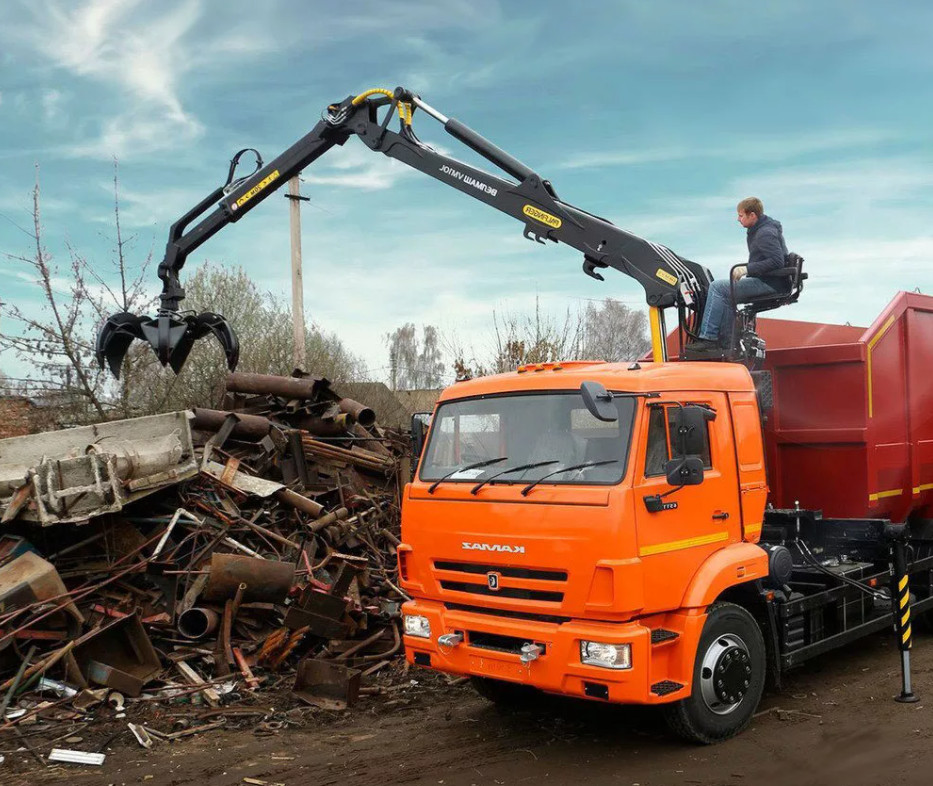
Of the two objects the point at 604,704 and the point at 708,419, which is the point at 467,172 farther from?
the point at 604,704

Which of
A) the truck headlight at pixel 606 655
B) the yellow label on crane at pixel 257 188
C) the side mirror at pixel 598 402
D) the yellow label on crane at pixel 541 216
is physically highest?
the yellow label on crane at pixel 257 188

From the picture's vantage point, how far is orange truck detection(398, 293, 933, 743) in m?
5.33

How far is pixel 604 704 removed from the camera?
691 centimetres

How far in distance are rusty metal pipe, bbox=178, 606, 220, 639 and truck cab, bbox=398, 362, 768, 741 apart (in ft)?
8.80

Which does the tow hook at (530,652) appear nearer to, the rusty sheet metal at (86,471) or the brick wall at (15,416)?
the rusty sheet metal at (86,471)

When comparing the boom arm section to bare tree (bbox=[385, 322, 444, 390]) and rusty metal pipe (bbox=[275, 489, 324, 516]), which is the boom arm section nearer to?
rusty metal pipe (bbox=[275, 489, 324, 516])

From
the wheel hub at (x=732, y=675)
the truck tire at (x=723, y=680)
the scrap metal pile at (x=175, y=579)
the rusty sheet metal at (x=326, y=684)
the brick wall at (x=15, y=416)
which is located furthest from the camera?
the brick wall at (x=15, y=416)

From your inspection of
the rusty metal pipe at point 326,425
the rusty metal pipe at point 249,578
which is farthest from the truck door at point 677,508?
the rusty metal pipe at point 326,425

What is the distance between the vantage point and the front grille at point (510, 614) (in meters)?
5.50

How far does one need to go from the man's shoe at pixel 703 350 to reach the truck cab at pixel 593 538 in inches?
26.4

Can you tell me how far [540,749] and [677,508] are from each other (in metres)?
2.04

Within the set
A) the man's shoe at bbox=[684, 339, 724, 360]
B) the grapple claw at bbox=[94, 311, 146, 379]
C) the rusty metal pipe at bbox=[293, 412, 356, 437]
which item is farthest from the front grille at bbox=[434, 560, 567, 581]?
the rusty metal pipe at bbox=[293, 412, 356, 437]

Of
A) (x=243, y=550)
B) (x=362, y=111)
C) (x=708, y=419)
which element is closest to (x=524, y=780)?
(x=708, y=419)

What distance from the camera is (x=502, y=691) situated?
6910 millimetres
